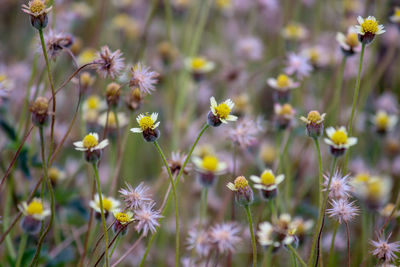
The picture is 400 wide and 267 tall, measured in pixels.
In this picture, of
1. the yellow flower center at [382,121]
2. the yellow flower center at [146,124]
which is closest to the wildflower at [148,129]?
the yellow flower center at [146,124]

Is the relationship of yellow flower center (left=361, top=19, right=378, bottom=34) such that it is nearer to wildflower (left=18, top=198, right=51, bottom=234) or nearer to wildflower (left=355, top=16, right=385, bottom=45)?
wildflower (left=355, top=16, right=385, bottom=45)

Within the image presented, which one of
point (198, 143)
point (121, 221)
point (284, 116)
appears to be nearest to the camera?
point (121, 221)

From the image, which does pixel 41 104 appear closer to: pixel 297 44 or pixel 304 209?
pixel 304 209

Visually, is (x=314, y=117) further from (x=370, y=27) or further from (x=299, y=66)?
(x=299, y=66)

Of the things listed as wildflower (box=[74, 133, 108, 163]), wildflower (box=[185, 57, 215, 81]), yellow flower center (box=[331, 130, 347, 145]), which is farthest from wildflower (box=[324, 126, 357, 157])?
wildflower (box=[185, 57, 215, 81])

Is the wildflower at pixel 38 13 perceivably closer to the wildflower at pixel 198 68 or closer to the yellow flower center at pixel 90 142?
the yellow flower center at pixel 90 142

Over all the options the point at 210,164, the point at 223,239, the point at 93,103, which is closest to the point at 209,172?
the point at 210,164
